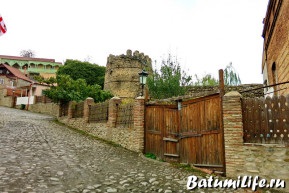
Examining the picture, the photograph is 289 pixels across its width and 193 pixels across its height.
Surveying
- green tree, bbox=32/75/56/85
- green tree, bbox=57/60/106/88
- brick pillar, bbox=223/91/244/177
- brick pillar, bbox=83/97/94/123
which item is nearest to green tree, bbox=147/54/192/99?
brick pillar, bbox=83/97/94/123

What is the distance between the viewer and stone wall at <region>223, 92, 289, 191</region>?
16.6 ft

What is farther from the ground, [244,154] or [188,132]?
[188,132]

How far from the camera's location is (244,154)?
5.59 m

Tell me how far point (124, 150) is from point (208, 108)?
4.54 m

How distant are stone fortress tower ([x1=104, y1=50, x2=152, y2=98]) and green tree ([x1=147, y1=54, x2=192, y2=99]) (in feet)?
45.9

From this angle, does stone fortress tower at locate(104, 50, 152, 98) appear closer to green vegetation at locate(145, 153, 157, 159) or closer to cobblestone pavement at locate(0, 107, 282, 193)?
cobblestone pavement at locate(0, 107, 282, 193)

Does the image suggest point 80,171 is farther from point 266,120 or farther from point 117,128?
point 266,120

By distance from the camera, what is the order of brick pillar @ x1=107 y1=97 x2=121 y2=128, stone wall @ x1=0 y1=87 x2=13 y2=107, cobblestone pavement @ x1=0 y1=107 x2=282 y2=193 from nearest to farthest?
cobblestone pavement @ x1=0 y1=107 x2=282 y2=193 < brick pillar @ x1=107 y1=97 x2=121 y2=128 < stone wall @ x1=0 y1=87 x2=13 y2=107

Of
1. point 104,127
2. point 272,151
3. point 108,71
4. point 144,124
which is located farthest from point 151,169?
point 108,71

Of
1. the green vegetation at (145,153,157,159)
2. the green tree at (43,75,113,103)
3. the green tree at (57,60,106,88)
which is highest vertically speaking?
the green tree at (57,60,106,88)

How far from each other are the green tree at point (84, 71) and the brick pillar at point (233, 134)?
40.8 meters

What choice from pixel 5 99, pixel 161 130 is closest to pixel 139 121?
pixel 161 130

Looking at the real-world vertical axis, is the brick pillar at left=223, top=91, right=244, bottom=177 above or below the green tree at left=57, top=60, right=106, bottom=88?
below

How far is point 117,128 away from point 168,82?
21.0 ft
